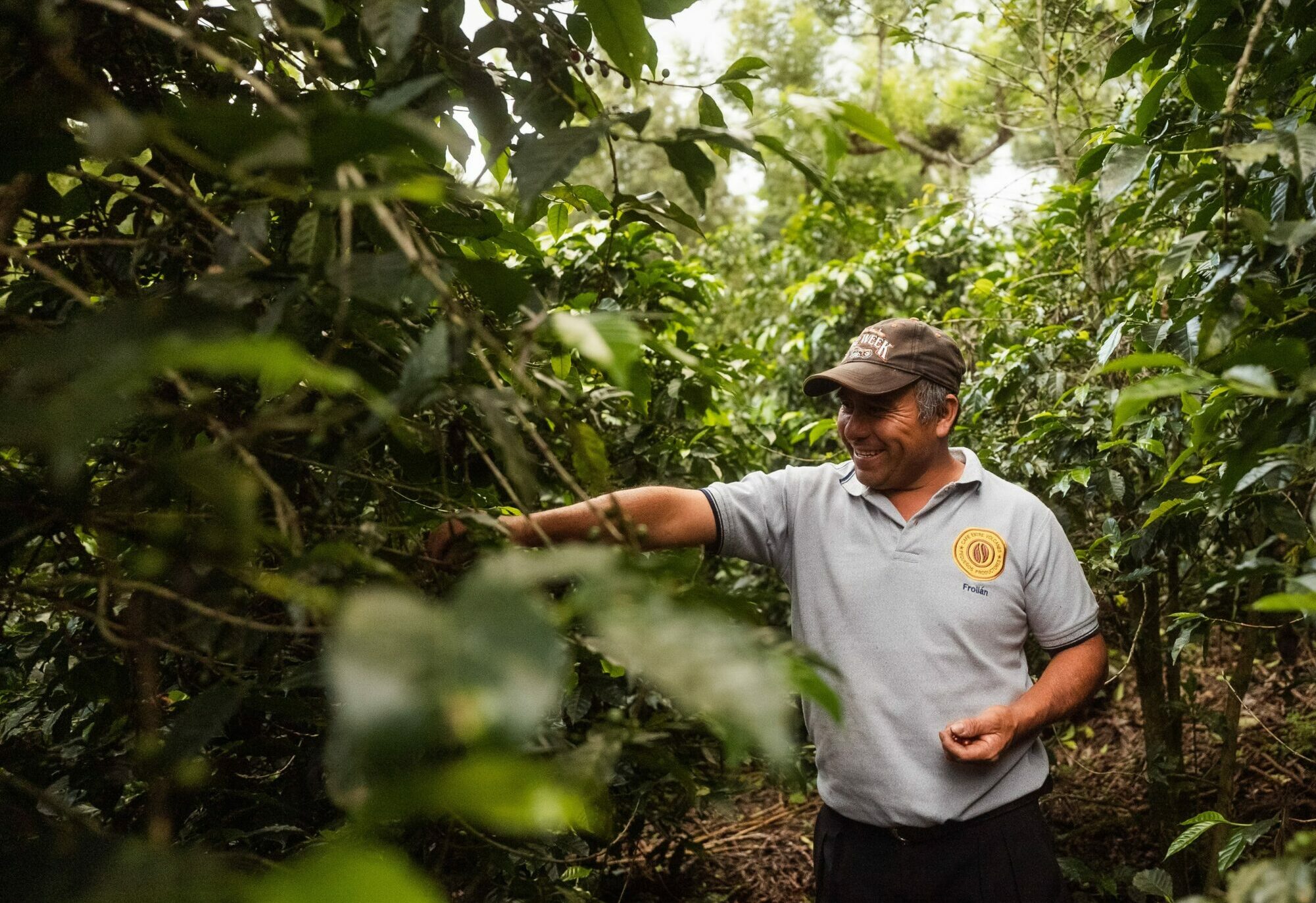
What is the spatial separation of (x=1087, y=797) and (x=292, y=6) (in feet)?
10.9

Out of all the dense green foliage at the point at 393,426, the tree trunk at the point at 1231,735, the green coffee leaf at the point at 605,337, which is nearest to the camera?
the dense green foliage at the point at 393,426

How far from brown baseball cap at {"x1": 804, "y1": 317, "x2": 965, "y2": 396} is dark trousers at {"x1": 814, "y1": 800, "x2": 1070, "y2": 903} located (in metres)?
0.90

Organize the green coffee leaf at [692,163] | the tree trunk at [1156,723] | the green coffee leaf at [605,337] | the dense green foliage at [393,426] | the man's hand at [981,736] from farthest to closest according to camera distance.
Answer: the tree trunk at [1156,723]
the man's hand at [981,736]
the green coffee leaf at [692,163]
the green coffee leaf at [605,337]
the dense green foliage at [393,426]

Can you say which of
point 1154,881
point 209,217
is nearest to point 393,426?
point 209,217

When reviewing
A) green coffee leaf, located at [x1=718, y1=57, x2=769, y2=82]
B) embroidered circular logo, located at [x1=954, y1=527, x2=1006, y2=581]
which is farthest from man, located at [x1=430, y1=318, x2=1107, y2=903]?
green coffee leaf, located at [x1=718, y1=57, x2=769, y2=82]

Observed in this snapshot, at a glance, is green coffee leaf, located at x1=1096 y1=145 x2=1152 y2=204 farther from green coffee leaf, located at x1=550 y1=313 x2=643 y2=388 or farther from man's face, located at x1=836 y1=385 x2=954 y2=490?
green coffee leaf, located at x1=550 y1=313 x2=643 y2=388

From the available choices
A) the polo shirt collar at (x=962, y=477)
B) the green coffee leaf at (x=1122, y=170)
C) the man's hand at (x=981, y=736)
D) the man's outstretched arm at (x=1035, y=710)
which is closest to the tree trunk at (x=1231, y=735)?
the man's outstretched arm at (x=1035, y=710)

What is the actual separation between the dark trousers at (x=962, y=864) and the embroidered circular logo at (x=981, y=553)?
47cm

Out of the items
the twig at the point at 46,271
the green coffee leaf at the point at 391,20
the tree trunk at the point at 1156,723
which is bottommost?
the tree trunk at the point at 1156,723

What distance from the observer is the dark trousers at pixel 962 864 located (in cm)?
175

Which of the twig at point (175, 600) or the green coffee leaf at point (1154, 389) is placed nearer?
the twig at point (175, 600)

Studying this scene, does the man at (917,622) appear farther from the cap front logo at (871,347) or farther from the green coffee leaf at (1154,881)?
the green coffee leaf at (1154,881)

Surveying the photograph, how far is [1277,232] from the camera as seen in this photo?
1.02 m

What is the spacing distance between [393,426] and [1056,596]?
1505 mm
